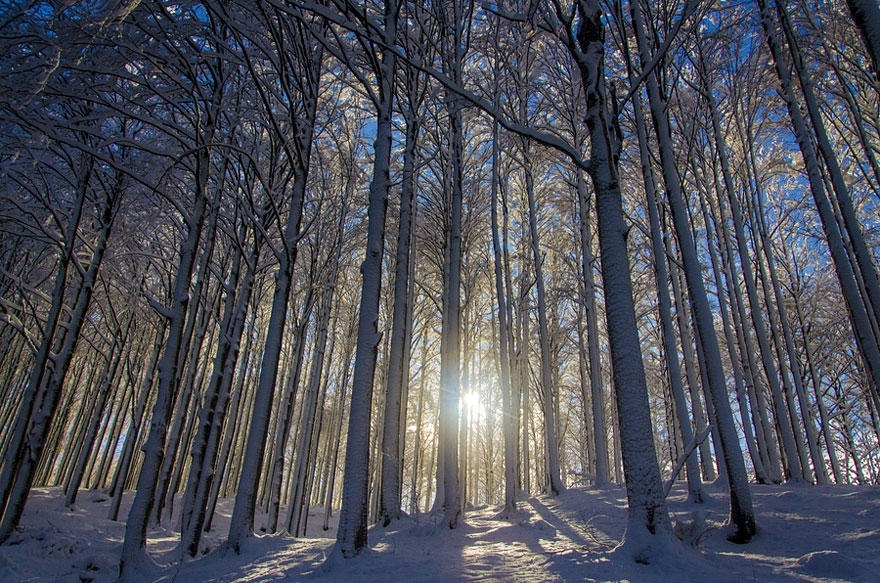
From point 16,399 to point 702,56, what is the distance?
2183 centimetres

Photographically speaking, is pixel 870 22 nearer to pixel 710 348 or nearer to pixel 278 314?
pixel 710 348

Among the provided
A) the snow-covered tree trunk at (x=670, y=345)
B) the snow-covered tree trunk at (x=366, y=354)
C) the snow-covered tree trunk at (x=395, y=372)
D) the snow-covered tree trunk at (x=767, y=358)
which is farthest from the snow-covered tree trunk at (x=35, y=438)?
the snow-covered tree trunk at (x=767, y=358)

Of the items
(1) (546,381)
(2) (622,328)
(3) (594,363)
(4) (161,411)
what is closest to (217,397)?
(4) (161,411)

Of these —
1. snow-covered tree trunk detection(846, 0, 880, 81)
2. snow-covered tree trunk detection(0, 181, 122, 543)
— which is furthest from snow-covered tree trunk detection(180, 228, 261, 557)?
snow-covered tree trunk detection(846, 0, 880, 81)

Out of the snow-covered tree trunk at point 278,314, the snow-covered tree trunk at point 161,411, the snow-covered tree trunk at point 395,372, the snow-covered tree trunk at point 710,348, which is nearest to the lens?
the snow-covered tree trunk at point 710,348

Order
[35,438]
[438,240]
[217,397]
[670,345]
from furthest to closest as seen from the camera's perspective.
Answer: [438,240] → [217,397] → [35,438] → [670,345]

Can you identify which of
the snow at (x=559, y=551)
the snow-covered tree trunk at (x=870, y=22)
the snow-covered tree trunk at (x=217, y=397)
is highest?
the snow-covered tree trunk at (x=870, y=22)

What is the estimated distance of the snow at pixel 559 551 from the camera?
2.56 metres

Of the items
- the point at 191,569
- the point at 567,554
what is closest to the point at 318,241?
the point at 191,569

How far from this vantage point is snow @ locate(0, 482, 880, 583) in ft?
8.41

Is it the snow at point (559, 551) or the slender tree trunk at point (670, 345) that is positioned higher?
the slender tree trunk at point (670, 345)

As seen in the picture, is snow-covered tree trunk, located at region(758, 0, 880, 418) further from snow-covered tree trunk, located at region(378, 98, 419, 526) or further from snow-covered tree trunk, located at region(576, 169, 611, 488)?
snow-covered tree trunk, located at region(378, 98, 419, 526)

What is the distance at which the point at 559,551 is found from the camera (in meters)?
3.45

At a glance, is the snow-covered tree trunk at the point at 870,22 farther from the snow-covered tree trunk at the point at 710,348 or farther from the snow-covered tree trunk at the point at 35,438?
the snow-covered tree trunk at the point at 35,438
